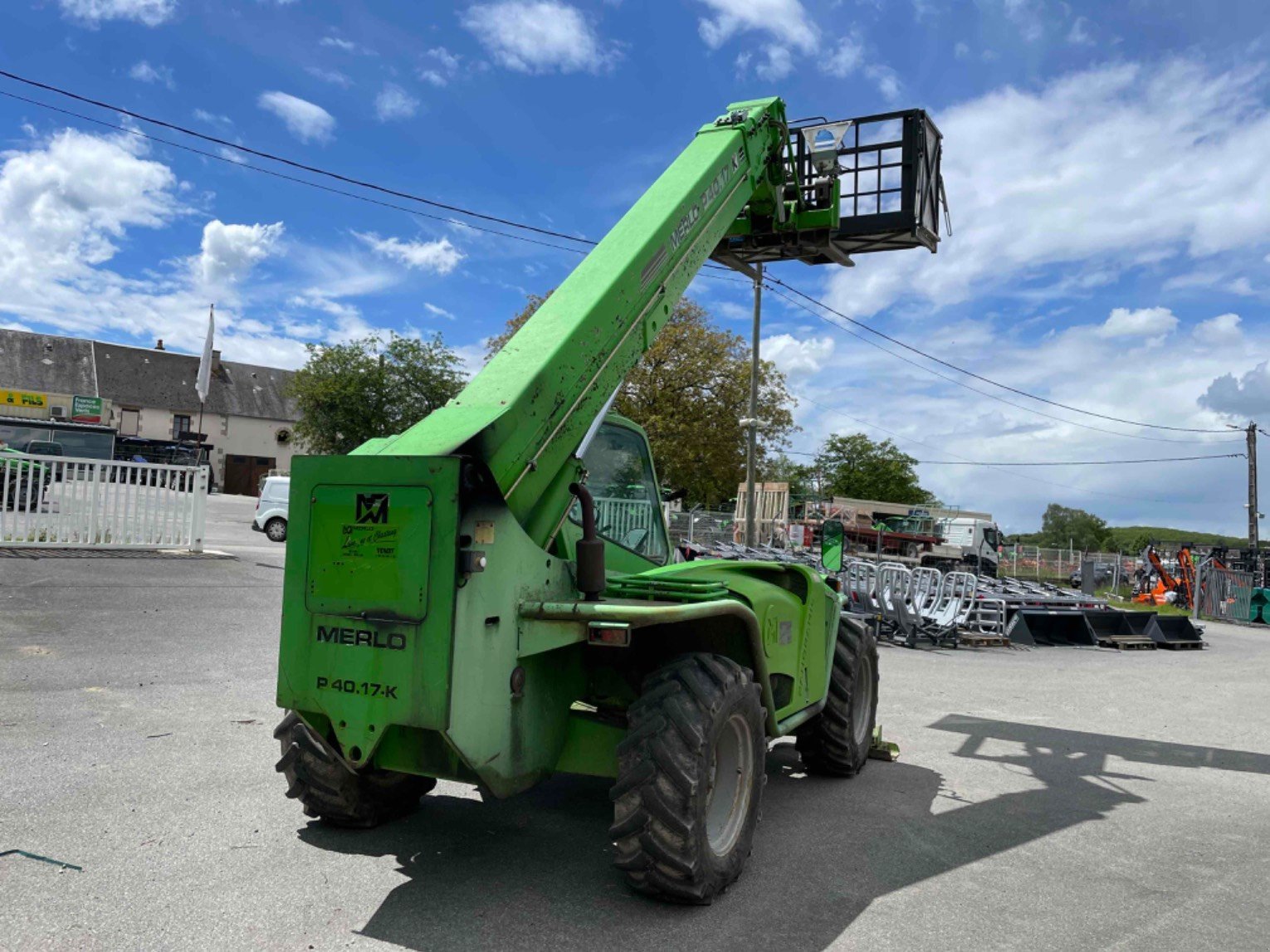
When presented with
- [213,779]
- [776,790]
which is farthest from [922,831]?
[213,779]

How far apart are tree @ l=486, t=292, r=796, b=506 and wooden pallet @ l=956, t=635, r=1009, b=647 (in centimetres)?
2018

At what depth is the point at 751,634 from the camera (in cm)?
450

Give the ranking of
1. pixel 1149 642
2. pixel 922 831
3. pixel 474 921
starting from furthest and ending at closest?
pixel 1149 642
pixel 922 831
pixel 474 921

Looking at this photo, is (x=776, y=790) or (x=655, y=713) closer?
(x=655, y=713)

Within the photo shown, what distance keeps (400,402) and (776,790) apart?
48.0 metres

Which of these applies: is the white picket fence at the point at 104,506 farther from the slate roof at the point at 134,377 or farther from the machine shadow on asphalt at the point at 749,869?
the slate roof at the point at 134,377

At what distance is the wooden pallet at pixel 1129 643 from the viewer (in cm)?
1673

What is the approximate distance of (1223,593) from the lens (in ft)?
85.2

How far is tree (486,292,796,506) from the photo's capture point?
3578 centimetres

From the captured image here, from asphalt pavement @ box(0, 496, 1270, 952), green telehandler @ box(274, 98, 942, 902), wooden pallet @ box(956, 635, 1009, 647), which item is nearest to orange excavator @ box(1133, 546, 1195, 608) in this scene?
wooden pallet @ box(956, 635, 1009, 647)

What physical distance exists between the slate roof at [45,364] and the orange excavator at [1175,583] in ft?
205

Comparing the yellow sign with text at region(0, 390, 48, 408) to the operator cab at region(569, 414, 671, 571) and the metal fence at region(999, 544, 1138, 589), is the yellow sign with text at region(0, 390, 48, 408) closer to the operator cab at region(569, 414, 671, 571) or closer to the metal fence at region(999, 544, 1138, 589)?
the metal fence at region(999, 544, 1138, 589)

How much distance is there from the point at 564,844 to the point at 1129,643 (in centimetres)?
1521

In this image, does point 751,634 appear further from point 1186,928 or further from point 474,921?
point 1186,928
